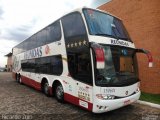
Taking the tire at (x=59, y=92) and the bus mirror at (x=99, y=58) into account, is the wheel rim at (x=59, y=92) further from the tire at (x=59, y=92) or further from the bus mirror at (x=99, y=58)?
Result: the bus mirror at (x=99, y=58)

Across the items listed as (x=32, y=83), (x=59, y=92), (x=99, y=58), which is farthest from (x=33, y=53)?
(x=99, y=58)

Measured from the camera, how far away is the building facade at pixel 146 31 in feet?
37.1

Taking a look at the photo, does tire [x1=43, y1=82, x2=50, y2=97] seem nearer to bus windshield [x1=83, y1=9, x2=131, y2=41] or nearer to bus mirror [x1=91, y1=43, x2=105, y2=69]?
bus windshield [x1=83, y1=9, x2=131, y2=41]

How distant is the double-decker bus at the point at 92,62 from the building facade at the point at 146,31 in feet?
11.9

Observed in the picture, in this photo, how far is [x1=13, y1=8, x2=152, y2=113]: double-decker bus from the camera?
6.58 metres

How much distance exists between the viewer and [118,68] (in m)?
7.16

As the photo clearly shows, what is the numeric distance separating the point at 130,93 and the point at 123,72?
850 mm

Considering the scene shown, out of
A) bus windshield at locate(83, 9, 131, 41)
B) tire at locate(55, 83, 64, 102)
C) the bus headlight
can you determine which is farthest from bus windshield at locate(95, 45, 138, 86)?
tire at locate(55, 83, 64, 102)

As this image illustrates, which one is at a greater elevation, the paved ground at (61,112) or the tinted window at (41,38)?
the tinted window at (41,38)

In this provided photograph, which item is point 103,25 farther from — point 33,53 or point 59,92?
point 33,53

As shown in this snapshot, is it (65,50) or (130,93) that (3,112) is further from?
(130,93)

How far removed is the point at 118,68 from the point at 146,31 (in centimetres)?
581

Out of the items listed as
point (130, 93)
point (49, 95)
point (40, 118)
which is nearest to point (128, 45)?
point (130, 93)

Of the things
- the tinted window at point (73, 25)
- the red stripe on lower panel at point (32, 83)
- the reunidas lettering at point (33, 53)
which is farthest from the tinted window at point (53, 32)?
the red stripe on lower panel at point (32, 83)
